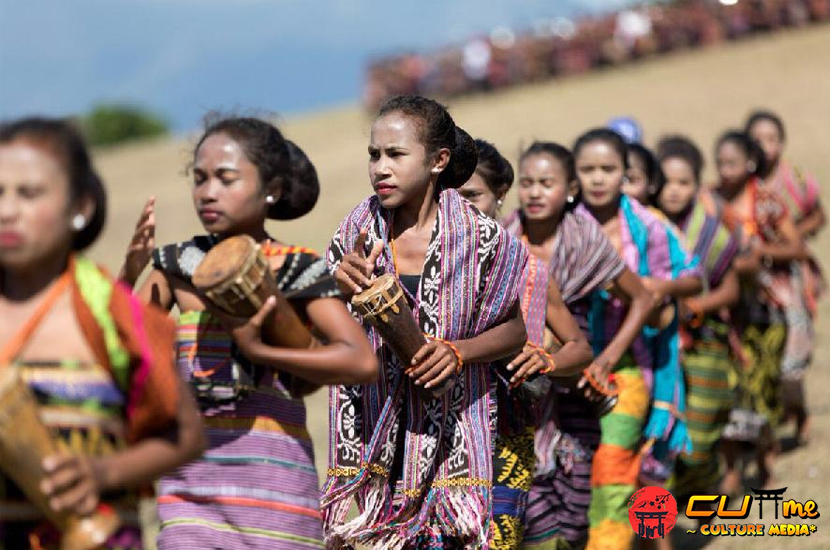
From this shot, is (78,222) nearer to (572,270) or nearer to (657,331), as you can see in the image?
(572,270)

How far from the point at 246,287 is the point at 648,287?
3.47 m

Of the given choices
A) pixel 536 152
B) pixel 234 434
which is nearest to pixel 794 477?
pixel 536 152

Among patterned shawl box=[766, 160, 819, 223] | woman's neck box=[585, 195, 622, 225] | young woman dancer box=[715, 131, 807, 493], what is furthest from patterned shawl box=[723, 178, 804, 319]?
woman's neck box=[585, 195, 622, 225]

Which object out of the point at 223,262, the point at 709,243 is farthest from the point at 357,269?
the point at 709,243

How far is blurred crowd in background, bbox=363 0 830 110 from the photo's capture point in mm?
34000

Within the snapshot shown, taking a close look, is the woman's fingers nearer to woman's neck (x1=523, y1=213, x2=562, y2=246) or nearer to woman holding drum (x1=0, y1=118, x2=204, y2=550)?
woman holding drum (x1=0, y1=118, x2=204, y2=550)

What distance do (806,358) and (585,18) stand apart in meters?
27.7

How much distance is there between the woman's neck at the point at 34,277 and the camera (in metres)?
3.41

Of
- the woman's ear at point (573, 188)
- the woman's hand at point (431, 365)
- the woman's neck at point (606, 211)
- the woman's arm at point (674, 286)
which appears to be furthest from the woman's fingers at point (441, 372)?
the woman's neck at point (606, 211)

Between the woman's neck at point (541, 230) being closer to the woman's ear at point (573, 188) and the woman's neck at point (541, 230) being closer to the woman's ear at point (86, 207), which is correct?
the woman's ear at point (573, 188)

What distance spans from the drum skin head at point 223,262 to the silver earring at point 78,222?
64 centimetres

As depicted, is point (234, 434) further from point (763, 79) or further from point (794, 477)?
point (763, 79)

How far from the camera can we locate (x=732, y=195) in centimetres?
1005

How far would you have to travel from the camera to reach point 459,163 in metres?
5.53
